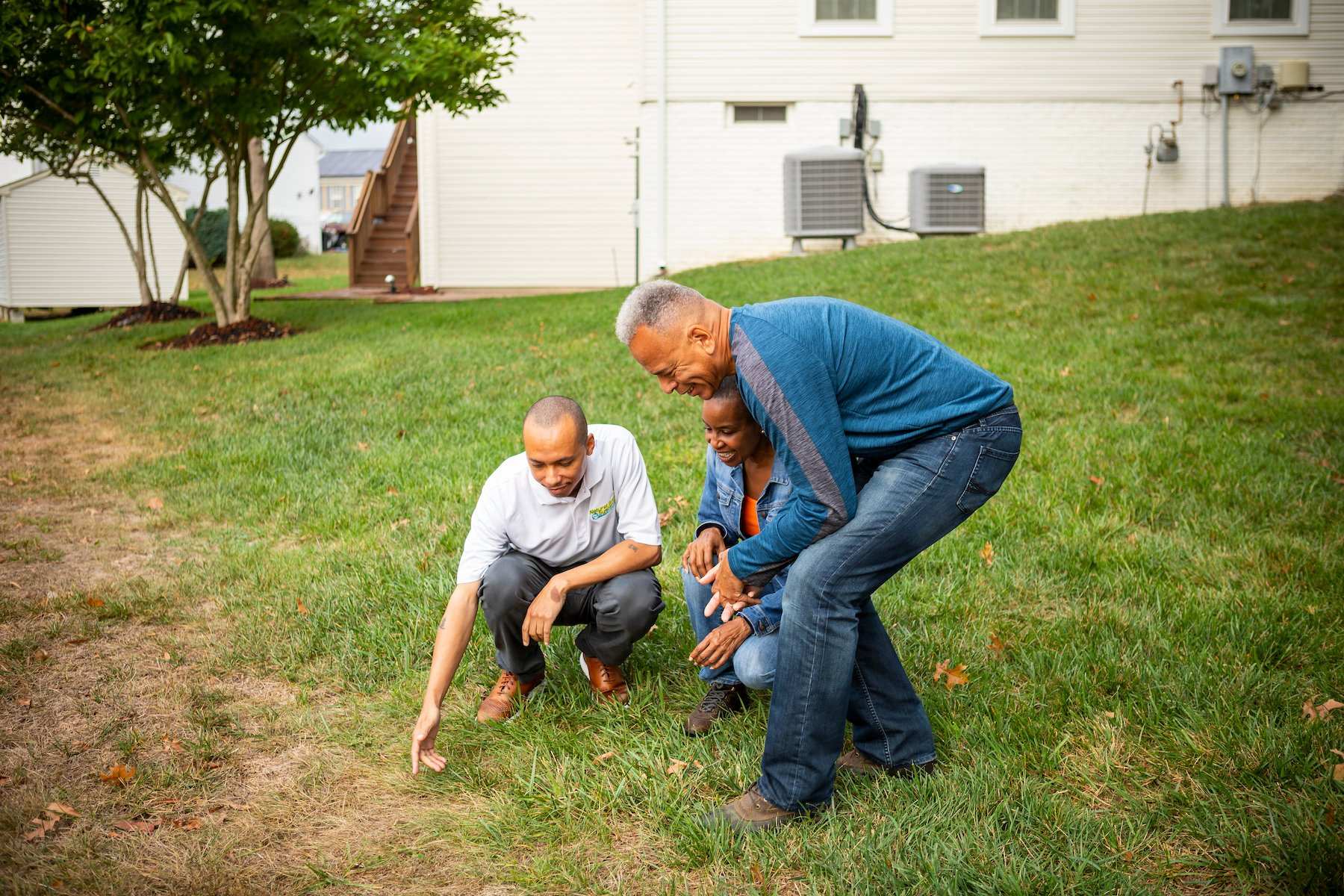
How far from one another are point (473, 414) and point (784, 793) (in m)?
5.49

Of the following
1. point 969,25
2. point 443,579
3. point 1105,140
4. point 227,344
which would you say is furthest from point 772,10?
point 443,579

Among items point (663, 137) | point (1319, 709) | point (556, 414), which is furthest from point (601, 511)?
point (663, 137)

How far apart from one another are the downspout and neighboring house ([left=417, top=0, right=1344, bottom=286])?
0.08ft

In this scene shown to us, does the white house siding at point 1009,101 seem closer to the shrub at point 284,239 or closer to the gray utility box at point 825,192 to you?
the gray utility box at point 825,192

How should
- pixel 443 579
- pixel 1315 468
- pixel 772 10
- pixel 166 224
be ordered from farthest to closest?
pixel 166 224 → pixel 772 10 → pixel 1315 468 → pixel 443 579

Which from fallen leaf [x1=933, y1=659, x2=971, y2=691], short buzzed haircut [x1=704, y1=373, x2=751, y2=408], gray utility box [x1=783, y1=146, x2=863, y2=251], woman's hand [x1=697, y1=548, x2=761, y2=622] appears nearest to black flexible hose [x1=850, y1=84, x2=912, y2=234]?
gray utility box [x1=783, y1=146, x2=863, y2=251]

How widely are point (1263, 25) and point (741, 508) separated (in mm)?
16810

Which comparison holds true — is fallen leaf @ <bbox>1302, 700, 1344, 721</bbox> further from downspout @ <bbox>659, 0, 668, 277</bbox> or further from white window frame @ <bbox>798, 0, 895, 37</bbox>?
white window frame @ <bbox>798, 0, 895, 37</bbox>

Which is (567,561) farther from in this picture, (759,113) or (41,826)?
(759,113)

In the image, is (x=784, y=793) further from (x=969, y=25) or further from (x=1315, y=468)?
(x=969, y=25)

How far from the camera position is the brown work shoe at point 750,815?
106 inches

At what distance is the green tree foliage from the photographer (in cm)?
1105

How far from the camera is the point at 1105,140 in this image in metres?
16.1

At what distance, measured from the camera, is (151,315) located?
16172 millimetres
